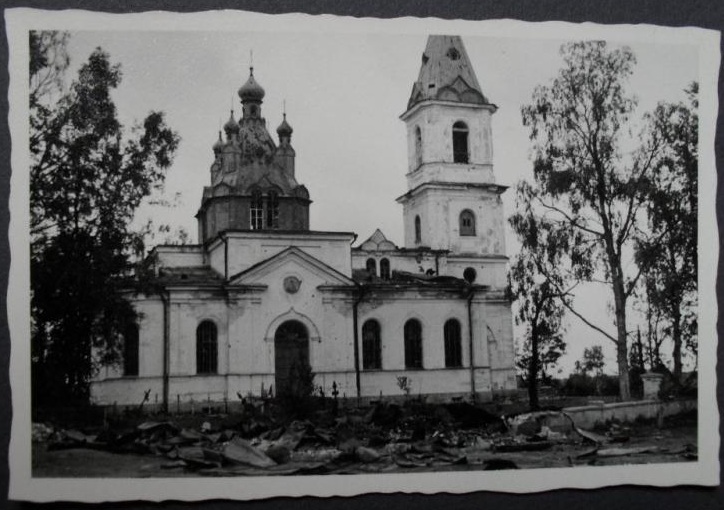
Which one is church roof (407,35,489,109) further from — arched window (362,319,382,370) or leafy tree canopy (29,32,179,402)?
leafy tree canopy (29,32,179,402)

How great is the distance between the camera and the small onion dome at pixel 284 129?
657 centimetres

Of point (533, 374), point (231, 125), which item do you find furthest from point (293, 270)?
point (533, 374)

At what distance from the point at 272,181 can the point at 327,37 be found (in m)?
1.16

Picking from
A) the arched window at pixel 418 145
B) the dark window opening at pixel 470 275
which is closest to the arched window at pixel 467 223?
the dark window opening at pixel 470 275

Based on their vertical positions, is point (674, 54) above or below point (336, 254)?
above

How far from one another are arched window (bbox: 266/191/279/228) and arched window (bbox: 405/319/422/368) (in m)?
1.27

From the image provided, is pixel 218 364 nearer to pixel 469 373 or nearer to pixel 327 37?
pixel 469 373

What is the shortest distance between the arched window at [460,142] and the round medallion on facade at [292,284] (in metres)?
1.64

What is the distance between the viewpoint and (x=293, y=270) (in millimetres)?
6910

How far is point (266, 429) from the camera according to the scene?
632cm

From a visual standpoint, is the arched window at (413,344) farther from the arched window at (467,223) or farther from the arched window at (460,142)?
the arched window at (460,142)

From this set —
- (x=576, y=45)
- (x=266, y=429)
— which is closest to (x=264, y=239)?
(x=266, y=429)

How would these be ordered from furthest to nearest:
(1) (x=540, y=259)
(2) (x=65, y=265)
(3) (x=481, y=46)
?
(1) (x=540, y=259) → (3) (x=481, y=46) → (2) (x=65, y=265)

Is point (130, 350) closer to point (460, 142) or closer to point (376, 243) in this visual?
point (376, 243)
